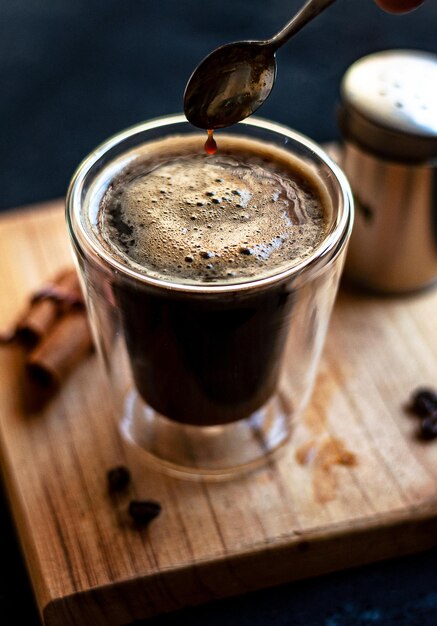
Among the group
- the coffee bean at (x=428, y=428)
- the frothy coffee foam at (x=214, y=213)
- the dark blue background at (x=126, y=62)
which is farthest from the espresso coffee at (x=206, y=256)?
the dark blue background at (x=126, y=62)

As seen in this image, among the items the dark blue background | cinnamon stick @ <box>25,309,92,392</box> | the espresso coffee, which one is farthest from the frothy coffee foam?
the dark blue background

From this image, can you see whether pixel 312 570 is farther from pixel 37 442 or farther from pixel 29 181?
pixel 29 181

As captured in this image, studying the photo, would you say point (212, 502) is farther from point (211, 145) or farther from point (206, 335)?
point (211, 145)

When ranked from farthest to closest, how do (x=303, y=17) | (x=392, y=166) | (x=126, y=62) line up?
(x=126, y=62)
(x=392, y=166)
(x=303, y=17)

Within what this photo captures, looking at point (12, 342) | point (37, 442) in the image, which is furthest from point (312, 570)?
point (12, 342)

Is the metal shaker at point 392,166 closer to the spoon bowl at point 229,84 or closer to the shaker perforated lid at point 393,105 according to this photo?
the shaker perforated lid at point 393,105

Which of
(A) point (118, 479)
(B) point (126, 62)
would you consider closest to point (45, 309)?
(A) point (118, 479)
